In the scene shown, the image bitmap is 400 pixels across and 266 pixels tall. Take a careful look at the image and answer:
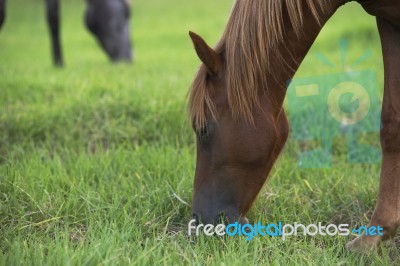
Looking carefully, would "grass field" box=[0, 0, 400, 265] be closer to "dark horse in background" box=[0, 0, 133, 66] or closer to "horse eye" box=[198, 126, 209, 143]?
"horse eye" box=[198, 126, 209, 143]

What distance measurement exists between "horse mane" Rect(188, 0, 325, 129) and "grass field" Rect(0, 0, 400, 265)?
57 cm

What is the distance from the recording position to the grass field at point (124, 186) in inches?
89.0

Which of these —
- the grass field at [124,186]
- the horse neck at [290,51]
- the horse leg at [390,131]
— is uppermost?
the horse neck at [290,51]

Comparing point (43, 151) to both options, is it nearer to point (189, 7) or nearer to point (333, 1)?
point (333, 1)

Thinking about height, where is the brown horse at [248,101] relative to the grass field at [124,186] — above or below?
above

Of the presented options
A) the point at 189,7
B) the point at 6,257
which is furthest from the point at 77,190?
the point at 189,7

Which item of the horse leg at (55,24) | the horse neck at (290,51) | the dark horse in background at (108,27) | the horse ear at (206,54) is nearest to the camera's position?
the horse ear at (206,54)

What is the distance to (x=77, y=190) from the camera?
2904mm

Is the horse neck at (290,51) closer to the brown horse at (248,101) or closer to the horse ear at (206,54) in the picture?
the brown horse at (248,101)

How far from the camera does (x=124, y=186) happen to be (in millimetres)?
3029

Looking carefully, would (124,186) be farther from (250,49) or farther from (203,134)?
(250,49)

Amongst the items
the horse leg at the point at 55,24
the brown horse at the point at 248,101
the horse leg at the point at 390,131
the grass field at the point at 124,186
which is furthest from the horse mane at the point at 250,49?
the horse leg at the point at 55,24

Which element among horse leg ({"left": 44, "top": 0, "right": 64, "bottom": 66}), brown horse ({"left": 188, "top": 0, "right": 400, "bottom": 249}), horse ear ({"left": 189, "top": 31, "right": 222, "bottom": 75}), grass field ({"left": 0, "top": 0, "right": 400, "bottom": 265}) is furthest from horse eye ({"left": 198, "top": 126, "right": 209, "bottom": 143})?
horse leg ({"left": 44, "top": 0, "right": 64, "bottom": 66})

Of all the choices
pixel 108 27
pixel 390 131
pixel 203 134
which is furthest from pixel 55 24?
pixel 390 131
